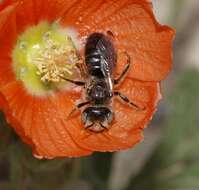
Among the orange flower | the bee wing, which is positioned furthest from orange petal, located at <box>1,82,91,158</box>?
the bee wing

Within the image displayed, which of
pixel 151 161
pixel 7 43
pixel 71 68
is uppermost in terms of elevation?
pixel 7 43

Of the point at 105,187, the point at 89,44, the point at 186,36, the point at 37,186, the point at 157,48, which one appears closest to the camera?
the point at 89,44

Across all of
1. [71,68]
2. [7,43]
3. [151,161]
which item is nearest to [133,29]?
[71,68]

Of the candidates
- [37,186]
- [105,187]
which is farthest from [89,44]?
[105,187]

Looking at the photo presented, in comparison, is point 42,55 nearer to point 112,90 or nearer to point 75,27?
point 75,27

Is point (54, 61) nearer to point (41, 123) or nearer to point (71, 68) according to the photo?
point (71, 68)

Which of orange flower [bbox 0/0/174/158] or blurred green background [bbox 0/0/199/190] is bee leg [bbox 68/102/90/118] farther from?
blurred green background [bbox 0/0/199/190]

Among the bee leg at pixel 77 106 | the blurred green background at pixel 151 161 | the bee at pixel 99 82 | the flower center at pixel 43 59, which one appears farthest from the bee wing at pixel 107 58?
the blurred green background at pixel 151 161

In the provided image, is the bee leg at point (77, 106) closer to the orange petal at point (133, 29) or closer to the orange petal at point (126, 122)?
the orange petal at point (126, 122)
